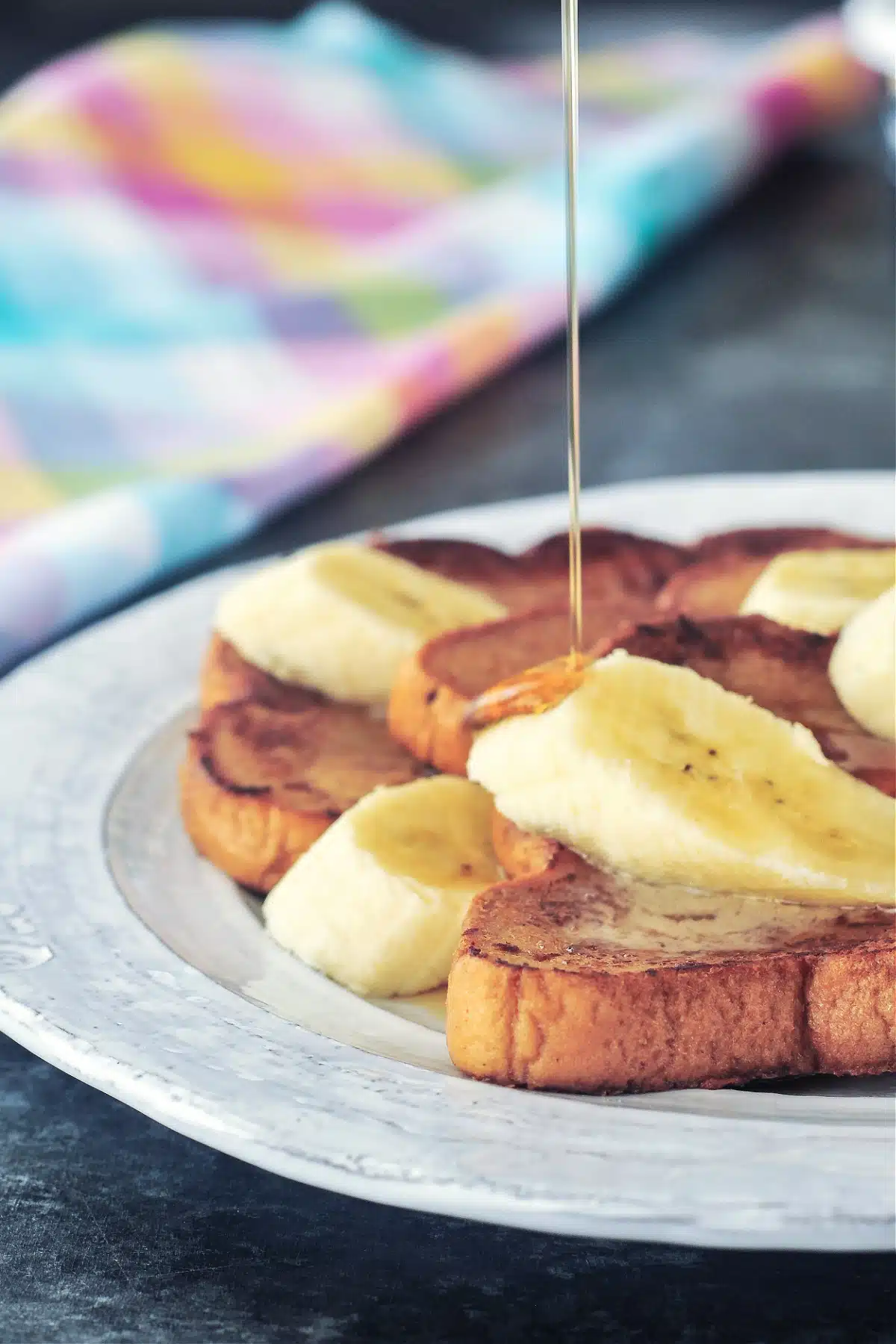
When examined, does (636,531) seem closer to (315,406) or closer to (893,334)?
(315,406)

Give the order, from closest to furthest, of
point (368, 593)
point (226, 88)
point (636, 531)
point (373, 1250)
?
point (373, 1250) → point (368, 593) → point (636, 531) → point (226, 88)

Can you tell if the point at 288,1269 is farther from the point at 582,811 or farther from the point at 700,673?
the point at 700,673

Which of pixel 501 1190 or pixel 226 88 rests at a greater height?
pixel 226 88

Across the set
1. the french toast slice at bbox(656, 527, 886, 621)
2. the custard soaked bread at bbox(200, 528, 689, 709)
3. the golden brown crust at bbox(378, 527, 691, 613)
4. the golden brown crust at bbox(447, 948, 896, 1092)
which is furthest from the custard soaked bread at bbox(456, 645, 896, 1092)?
the golden brown crust at bbox(378, 527, 691, 613)

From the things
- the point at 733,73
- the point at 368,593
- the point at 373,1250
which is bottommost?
the point at 373,1250

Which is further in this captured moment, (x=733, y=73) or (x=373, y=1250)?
(x=733, y=73)

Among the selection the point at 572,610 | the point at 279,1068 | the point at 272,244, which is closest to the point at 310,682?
the point at 572,610

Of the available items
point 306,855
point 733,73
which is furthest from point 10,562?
point 733,73

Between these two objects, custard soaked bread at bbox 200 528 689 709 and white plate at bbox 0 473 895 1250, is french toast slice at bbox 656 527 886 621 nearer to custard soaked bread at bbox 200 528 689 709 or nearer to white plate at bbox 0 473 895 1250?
custard soaked bread at bbox 200 528 689 709

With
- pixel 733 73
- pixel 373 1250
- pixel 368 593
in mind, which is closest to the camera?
pixel 373 1250
